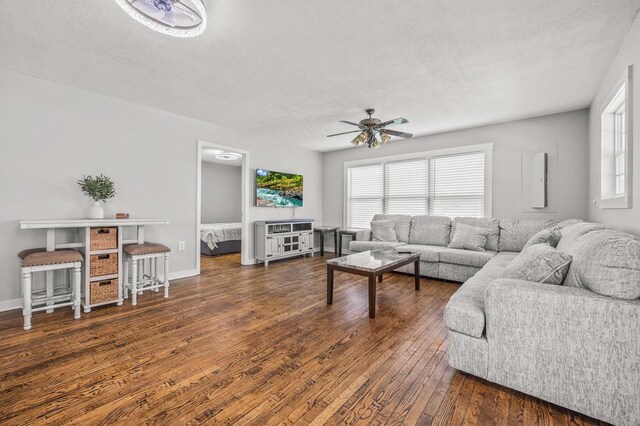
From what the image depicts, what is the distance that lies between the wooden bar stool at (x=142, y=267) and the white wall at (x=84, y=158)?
47cm

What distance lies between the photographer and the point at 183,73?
2943mm

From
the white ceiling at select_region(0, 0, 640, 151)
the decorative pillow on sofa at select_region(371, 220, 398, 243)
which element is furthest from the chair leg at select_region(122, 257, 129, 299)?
the decorative pillow on sofa at select_region(371, 220, 398, 243)

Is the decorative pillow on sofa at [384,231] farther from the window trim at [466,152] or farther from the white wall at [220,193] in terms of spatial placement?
the white wall at [220,193]

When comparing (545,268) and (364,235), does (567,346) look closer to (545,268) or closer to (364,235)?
(545,268)

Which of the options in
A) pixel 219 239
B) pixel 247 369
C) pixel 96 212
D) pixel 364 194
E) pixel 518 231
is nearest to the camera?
pixel 247 369

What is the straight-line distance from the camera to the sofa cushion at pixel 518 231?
13.2ft

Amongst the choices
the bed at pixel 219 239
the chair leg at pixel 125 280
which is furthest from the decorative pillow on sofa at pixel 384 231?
the chair leg at pixel 125 280

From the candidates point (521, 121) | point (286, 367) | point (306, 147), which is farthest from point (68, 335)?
point (521, 121)

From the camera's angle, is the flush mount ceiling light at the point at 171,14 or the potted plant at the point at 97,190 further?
the potted plant at the point at 97,190

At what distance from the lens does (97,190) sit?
326 cm

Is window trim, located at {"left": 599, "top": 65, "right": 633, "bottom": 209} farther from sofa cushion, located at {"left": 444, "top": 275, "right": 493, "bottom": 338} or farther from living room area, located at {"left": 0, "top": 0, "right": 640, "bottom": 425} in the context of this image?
sofa cushion, located at {"left": 444, "top": 275, "right": 493, "bottom": 338}

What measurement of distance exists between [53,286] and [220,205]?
5.77m

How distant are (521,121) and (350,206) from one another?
352 centimetres

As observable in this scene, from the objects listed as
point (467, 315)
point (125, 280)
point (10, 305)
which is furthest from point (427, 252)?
point (10, 305)
